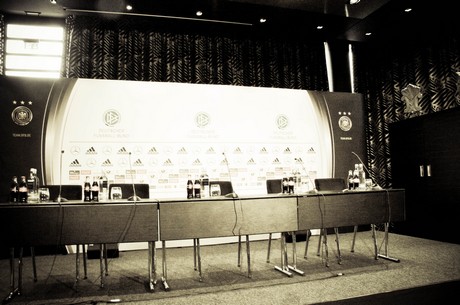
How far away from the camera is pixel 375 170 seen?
242 inches

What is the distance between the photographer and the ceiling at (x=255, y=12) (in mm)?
4773

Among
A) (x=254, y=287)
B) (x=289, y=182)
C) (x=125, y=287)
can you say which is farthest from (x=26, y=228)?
(x=289, y=182)

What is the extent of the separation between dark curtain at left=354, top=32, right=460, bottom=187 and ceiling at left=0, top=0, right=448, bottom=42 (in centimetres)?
50

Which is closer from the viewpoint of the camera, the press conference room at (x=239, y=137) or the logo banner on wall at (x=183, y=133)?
the press conference room at (x=239, y=137)

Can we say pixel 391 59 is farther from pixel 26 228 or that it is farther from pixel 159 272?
pixel 26 228

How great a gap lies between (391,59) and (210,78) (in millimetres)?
3396

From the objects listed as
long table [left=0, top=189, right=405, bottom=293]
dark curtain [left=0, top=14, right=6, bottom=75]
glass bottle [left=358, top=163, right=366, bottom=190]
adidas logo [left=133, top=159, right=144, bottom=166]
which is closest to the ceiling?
dark curtain [left=0, top=14, right=6, bottom=75]

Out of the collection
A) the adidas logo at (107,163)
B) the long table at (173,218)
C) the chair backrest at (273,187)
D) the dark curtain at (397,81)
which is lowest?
the long table at (173,218)

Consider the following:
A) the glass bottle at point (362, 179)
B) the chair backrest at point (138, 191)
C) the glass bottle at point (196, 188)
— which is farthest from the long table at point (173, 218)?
the chair backrest at point (138, 191)

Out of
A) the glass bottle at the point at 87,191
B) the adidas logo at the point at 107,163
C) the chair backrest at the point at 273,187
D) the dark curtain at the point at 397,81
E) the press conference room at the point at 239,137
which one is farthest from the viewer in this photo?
the dark curtain at the point at 397,81

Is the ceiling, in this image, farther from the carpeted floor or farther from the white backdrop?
the carpeted floor

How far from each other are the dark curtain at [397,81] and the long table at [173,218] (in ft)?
9.70

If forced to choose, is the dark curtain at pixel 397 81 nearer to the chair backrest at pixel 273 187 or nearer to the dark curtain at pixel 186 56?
the dark curtain at pixel 186 56

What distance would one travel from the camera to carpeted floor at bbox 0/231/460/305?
261 centimetres
